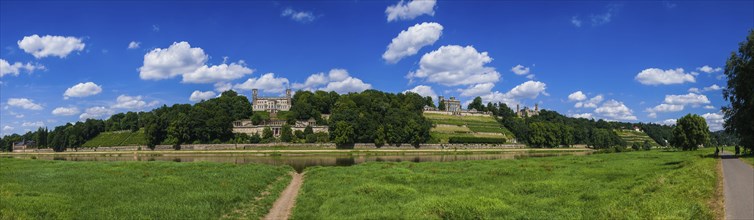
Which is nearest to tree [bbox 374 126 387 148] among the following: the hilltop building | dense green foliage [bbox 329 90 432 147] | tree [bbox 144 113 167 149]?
dense green foliage [bbox 329 90 432 147]

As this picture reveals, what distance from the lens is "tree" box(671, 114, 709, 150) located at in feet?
287

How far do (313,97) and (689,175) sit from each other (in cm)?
17640

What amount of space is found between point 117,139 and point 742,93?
169913 millimetres

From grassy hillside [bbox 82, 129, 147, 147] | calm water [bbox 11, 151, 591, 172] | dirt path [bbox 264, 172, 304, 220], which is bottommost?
calm water [bbox 11, 151, 591, 172]

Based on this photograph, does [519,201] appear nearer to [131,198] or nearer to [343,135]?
[131,198]

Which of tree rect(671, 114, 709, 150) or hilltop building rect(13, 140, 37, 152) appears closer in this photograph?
tree rect(671, 114, 709, 150)

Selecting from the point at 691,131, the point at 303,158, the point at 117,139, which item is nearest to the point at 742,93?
the point at 691,131

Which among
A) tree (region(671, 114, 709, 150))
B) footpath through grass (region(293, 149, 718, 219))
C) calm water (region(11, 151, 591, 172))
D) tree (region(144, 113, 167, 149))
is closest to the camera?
footpath through grass (region(293, 149, 718, 219))

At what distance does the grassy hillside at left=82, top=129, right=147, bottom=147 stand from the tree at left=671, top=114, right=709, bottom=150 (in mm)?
142907

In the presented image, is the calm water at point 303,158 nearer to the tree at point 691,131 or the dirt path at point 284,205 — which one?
the tree at point 691,131

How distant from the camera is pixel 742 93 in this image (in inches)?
1955

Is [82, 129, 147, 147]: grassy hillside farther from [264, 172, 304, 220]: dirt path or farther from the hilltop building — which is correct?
[264, 172, 304, 220]: dirt path

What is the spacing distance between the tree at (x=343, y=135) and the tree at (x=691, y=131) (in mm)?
80309

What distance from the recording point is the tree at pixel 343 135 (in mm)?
128375
